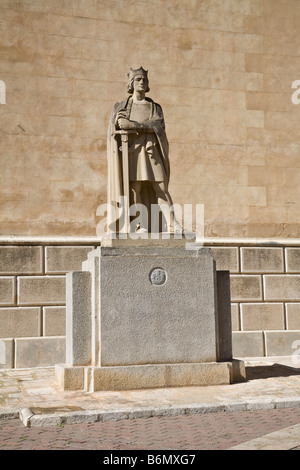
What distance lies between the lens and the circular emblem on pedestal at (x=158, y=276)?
8883 mm

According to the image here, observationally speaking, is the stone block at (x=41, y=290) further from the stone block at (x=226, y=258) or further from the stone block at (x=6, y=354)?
the stone block at (x=226, y=258)

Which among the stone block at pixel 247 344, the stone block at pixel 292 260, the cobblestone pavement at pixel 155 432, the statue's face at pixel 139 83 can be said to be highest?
the statue's face at pixel 139 83

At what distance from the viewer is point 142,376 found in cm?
852

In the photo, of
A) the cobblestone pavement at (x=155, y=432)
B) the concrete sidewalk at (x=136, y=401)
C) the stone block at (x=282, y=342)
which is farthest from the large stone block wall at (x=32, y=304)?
the cobblestone pavement at (x=155, y=432)

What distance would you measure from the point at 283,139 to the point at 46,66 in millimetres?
6649

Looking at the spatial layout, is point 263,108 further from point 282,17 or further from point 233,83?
point 282,17

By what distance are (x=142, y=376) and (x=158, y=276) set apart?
1592 millimetres

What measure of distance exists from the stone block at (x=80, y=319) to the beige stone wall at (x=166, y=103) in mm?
4773

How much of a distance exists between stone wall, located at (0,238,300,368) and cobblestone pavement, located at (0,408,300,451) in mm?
5877

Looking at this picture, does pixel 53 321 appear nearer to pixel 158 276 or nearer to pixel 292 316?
pixel 158 276

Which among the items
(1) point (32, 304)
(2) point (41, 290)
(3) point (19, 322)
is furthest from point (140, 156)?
(3) point (19, 322)

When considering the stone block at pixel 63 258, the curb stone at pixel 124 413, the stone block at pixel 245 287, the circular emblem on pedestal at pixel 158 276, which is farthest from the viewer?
the stone block at pixel 245 287

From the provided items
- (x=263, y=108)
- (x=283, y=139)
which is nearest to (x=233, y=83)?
(x=263, y=108)

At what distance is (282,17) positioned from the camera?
610 inches
